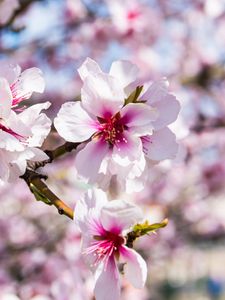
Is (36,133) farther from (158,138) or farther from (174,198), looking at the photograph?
(174,198)

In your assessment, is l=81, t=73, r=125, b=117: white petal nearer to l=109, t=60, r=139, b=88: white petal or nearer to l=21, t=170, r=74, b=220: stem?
l=109, t=60, r=139, b=88: white petal

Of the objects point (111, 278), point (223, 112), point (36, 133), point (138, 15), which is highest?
point (36, 133)

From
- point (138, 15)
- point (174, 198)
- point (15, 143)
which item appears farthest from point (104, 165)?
point (174, 198)

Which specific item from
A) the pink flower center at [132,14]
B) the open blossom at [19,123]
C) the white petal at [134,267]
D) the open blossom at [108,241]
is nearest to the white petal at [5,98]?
the open blossom at [19,123]

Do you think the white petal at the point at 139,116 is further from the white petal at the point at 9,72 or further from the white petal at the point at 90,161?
the white petal at the point at 9,72

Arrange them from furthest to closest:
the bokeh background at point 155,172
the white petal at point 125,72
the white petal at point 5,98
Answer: the bokeh background at point 155,172 → the white petal at point 125,72 → the white petal at point 5,98

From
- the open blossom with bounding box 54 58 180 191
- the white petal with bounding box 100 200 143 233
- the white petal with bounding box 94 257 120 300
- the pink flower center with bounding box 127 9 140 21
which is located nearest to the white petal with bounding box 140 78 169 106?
the open blossom with bounding box 54 58 180 191
